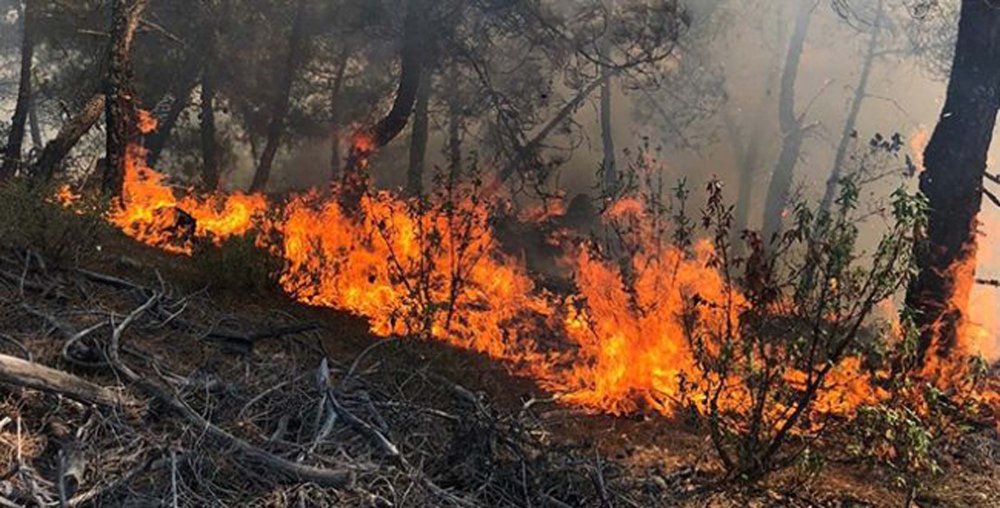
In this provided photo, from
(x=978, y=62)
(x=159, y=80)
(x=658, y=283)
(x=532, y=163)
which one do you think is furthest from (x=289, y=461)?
(x=159, y=80)

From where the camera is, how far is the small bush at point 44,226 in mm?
6195

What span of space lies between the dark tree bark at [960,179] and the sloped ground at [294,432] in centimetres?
128

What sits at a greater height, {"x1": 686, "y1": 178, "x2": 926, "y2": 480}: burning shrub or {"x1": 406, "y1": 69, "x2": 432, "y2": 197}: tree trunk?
{"x1": 406, "y1": 69, "x2": 432, "y2": 197}: tree trunk

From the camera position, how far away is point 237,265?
739 centimetres

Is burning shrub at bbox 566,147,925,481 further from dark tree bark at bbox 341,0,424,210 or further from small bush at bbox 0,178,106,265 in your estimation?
dark tree bark at bbox 341,0,424,210

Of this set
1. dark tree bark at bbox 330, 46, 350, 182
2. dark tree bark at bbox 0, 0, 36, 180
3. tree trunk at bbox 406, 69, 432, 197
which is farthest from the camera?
dark tree bark at bbox 330, 46, 350, 182

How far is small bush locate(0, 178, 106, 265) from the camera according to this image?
620 centimetres

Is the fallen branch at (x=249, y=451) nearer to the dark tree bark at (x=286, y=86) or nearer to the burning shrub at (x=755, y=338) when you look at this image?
the burning shrub at (x=755, y=338)

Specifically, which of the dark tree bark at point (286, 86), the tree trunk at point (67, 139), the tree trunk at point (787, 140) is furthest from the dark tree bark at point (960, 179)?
the dark tree bark at point (286, 86)

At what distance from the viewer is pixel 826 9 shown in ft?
98.2

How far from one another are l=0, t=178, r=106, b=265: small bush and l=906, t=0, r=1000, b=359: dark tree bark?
7.12 metres

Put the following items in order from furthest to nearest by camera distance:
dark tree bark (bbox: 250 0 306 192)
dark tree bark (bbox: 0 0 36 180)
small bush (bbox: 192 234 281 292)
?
dark tree bark (bbox: 250 0 306 192), dark tree bark (bbox: 0 0 36 180), small bush (bbox: 192 234 281 292)

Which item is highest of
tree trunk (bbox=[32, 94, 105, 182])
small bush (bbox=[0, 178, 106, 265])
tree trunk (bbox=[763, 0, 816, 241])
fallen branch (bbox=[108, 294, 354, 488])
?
tree trunk (bbox=[763, 0, 816, 241])

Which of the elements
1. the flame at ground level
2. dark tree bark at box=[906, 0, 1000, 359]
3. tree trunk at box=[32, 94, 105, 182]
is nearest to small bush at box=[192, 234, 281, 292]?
the flame at ground level
